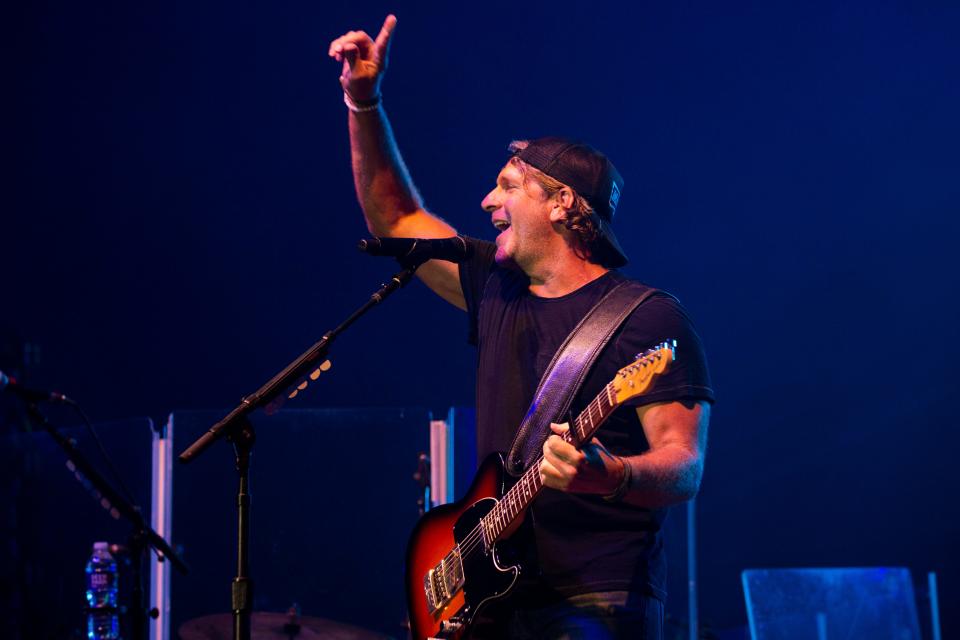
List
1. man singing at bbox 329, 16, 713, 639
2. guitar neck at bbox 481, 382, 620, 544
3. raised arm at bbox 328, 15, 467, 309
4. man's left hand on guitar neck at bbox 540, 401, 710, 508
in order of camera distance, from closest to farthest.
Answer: man's left hand on guitar neck at bbox 540, 401, 710, 508, guitar neck at bbox 481, 382, 620, 544, man singing at bbox 329, 16, 713, 639, raised arm at bbox 328, 15, 467, 309

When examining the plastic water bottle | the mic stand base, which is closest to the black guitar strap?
the mic stand base

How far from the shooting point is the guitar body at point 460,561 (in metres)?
2.84

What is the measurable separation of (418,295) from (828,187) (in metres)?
2.69

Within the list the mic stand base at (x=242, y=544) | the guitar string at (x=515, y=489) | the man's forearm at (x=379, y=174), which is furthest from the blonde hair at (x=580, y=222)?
the mic stand base at (x=242, y=544)

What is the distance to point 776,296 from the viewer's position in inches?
264

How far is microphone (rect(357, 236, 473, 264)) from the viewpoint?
2955mm

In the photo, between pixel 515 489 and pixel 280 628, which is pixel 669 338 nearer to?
pixel 515 489

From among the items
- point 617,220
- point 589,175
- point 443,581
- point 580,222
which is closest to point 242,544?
point 443,581

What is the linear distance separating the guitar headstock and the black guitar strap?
1.35 ft

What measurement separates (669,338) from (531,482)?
0.58m

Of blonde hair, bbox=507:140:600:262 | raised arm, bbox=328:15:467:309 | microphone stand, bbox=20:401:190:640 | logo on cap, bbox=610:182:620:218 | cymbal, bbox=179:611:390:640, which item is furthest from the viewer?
cymbal, bbox=179:611:390:640

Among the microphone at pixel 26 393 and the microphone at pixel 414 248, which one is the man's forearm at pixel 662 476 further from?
the microphone at pixel 26 393

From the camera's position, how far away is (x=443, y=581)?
9.91 ft

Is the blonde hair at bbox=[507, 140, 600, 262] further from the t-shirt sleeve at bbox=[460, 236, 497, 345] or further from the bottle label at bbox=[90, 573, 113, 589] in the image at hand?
the bottle label at bbox=[90, 573, 113, 589]
